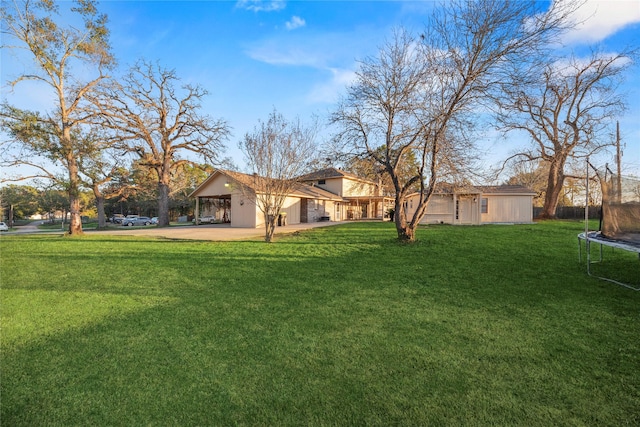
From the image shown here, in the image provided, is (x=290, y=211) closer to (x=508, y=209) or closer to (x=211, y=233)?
(x=211, y=233)

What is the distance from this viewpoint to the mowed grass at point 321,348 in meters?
2.39

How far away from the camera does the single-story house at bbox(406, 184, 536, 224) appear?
22.1 metres

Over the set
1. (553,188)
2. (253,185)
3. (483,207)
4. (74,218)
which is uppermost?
(553,188)

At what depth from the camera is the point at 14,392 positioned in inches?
105

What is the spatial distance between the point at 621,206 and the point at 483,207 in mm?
17650

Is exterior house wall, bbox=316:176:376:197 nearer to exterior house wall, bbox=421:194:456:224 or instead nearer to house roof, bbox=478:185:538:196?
exterior house wall, bbox=421:194:456:224

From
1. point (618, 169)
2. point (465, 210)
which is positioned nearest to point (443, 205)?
point (465, 210)

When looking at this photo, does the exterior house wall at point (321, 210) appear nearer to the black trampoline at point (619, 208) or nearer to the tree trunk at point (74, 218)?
the tree trunk at point (74, 218)

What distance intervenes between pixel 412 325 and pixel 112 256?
30.2 feet

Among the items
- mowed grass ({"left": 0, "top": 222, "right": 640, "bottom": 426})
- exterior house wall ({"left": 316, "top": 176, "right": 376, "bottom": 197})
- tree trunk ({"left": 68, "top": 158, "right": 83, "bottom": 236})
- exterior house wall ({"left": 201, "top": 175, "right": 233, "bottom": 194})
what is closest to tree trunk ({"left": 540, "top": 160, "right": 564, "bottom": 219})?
exterior house wall ({"left": 316, "top": 176, "right": 376, "bottom": 197})

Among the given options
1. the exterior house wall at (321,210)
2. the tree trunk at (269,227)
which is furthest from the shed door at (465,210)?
the tree trunk at (269,227)

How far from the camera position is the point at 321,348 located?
340cm

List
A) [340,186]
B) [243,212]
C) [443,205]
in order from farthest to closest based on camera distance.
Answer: [340,186]
[443,205]
[243,212]

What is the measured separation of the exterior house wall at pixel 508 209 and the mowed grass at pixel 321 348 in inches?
681
